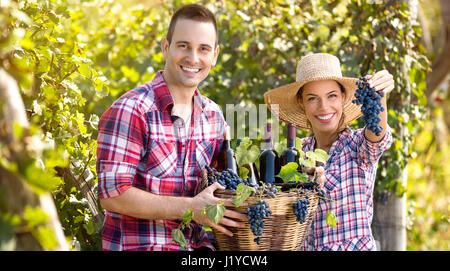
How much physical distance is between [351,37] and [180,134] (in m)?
2.20

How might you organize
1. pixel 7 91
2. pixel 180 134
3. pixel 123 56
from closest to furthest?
pixel 7 91
pixel 180 134
pixel 123 56

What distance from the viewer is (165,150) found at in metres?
1.99

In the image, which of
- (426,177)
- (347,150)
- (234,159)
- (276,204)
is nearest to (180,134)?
(234,159)

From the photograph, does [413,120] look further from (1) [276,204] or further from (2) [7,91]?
(2) [7,91]

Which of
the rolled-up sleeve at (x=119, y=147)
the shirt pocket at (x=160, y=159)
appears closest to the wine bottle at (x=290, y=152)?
the shirt pocket at (x=160, y=159)

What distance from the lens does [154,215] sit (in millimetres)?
1869

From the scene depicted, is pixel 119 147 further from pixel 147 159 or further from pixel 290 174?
pixel 290 174

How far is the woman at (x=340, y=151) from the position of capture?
2287 millimetres

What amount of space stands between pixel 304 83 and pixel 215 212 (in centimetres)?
113

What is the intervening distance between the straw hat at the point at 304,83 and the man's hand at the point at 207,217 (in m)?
0.97

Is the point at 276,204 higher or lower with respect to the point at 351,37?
lower

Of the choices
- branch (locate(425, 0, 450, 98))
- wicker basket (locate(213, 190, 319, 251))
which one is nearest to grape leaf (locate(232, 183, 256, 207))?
wicker basket (locate(213, 190, 319, 251))

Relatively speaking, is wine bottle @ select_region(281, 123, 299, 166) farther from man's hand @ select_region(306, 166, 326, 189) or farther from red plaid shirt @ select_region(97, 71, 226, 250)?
red plaid shirt @ select_region(97, 71, 226, 250)
